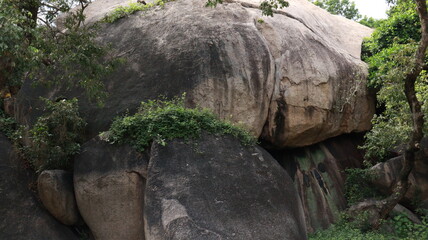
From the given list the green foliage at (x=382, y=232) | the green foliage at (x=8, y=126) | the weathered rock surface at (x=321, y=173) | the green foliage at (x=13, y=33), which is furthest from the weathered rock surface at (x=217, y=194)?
the green foliage at (x=8, y=126)

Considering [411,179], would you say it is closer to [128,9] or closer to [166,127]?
[166,127]

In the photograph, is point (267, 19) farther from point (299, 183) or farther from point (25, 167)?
point (25, 167)

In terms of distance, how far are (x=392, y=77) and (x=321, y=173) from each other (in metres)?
3.61

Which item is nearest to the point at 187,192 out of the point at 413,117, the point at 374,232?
the point at 374,232

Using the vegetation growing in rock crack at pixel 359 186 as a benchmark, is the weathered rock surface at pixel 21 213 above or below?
above

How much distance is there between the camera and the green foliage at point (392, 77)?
31.9 ft

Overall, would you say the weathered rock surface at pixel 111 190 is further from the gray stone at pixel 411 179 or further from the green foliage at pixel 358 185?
the gray stone at pixel 411 179

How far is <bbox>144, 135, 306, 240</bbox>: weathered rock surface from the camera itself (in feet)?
25.3

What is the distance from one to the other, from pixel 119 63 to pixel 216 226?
4.46 metres

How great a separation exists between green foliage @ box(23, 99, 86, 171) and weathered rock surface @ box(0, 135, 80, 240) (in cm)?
50

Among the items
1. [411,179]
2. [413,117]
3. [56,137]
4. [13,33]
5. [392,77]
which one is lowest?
[411,179]

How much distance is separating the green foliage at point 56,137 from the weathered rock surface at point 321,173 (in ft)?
16.0

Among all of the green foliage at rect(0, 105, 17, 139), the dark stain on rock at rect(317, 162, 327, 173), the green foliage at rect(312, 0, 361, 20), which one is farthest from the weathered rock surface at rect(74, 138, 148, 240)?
the green foliage at rect(312, 0, 361, 20)

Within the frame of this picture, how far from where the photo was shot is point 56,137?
9875 mm
